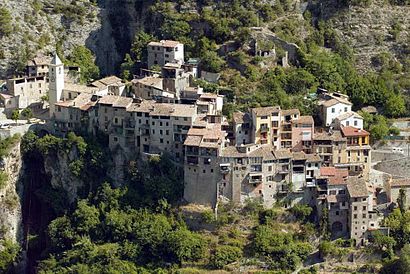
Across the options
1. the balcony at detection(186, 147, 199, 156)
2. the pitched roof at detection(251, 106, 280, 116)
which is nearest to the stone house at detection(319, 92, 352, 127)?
the pitched roof at detection(251, 106, 280, 116)

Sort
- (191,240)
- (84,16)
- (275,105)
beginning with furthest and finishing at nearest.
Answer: (84,16) < (275,105) < (191,240)

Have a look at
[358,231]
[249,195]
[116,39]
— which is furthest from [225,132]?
[116,39]

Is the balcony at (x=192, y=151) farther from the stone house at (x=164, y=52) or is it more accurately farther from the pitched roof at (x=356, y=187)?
the stone house at (x=164, y=52)

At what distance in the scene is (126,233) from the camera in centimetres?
7038

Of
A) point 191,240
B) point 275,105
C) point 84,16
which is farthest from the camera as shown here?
point 84,16

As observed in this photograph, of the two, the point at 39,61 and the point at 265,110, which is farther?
the point at 39,61

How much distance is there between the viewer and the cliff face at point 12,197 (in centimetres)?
7450

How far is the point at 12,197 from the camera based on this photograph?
75.1 meters

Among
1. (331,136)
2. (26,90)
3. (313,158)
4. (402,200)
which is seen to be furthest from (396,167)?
(26,90)

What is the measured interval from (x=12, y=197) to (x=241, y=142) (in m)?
14.2

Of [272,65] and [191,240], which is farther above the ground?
[272,65]

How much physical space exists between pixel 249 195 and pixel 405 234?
Result: 8.70 metres

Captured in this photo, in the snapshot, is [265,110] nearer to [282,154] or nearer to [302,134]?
[302,134]

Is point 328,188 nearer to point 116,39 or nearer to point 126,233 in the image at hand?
point 126,233
